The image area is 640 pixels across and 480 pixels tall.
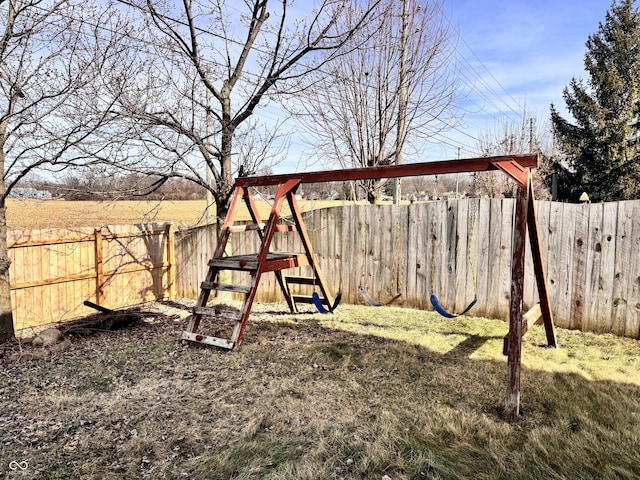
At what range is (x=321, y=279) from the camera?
5285mm

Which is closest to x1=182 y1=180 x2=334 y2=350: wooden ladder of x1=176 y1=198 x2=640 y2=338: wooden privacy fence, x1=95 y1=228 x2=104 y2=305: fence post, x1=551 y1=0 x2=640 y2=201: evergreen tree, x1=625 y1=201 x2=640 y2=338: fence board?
x1=176 y1=198 x2=640 y2=338: wooden privacy fence

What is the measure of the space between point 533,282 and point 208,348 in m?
3.93

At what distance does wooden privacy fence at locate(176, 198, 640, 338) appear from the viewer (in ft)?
14.9

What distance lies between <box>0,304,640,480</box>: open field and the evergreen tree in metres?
12.4

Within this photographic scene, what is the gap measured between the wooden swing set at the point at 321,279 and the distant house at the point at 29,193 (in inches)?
84.9

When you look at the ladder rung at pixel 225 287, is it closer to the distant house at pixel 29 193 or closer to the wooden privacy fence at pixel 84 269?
the distant house at pixel 29 193

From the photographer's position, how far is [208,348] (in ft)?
14.3

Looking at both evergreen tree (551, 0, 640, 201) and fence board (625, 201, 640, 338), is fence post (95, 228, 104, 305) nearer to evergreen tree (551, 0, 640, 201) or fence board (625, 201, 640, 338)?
fence board (625, 201, 640, 338)

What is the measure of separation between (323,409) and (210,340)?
1.78 metres

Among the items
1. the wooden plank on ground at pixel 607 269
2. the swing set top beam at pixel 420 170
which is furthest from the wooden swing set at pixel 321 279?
the wooden plank on ground at pixel 607 269

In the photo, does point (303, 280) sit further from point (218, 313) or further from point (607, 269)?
point (607, 269)

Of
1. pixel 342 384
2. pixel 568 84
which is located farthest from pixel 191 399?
pixel 568 84

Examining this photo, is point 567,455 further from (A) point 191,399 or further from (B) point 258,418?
(A) point 191,399

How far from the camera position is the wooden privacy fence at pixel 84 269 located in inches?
216
